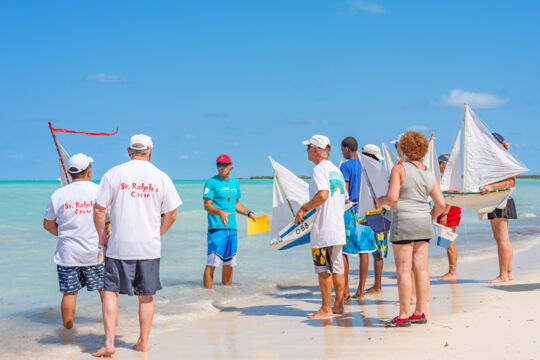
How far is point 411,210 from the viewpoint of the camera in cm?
486

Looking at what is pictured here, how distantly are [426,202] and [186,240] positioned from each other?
39.9ft

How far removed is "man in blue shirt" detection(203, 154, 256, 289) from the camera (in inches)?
307

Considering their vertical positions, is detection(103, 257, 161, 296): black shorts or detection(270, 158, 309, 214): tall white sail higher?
detection(270, 158, 309, 214): tall white sail

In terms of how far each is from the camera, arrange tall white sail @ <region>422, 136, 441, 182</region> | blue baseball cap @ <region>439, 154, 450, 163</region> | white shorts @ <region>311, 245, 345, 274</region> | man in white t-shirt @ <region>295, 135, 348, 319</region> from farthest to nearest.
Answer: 1. blue baseball cap @ <region>439, 154, 450, 163</region>
2. tall white sail @ <region>422, 136, 441, 182</region>
3. white shorts @ <region>311, 245, 345, 274</region>
4. man in white t-shirt @ <region>295, 135, 348, 319</region>

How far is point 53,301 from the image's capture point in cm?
798

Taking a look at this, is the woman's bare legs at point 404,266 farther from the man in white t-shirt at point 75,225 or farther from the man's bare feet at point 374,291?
the man in white t-shirt at point 75,225

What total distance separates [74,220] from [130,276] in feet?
3.85

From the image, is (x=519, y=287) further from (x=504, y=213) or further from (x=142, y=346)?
(x=142, y=346)

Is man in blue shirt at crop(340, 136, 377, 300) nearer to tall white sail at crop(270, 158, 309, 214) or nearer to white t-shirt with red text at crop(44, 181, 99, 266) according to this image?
tall white sail at crop(270, 158, 309, 214)

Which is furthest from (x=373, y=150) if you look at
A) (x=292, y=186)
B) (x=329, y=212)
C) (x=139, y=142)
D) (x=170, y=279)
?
(x=170, y=279)

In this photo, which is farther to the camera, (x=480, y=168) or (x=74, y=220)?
(x=480, y=168)

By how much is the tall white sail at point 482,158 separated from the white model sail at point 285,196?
2.15 meters

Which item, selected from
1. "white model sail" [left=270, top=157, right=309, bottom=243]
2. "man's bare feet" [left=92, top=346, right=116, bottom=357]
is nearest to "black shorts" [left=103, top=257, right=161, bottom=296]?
"man's bare feet" [left=92, top=346, right=116, bottom=357]

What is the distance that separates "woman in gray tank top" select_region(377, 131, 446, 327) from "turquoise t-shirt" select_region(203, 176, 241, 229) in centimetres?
335
